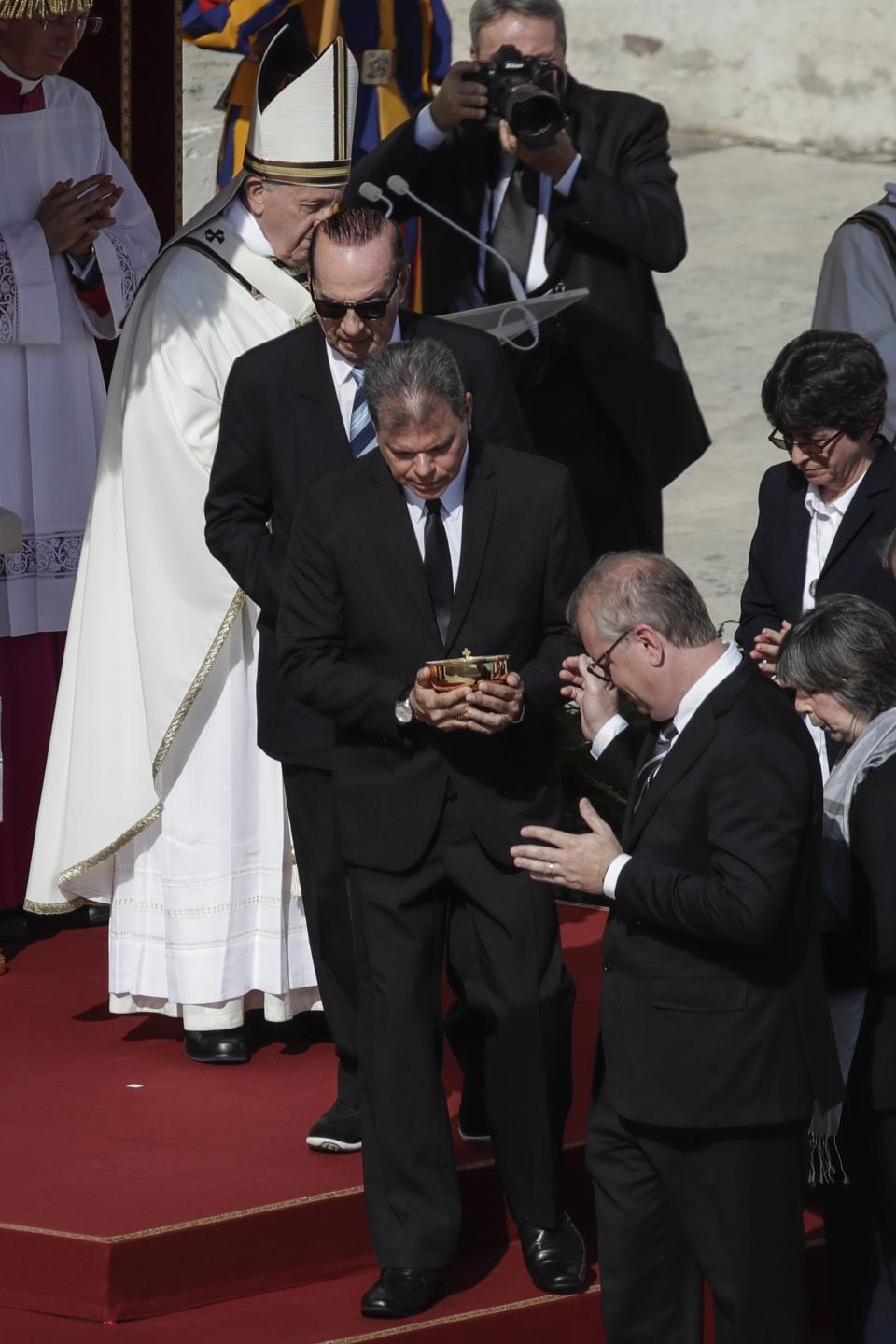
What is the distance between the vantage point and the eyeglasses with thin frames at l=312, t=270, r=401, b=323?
4090 mm

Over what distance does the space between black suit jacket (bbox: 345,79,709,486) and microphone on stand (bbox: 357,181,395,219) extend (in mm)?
78

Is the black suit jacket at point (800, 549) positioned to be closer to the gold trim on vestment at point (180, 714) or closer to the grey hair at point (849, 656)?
the grey hair at point (849, 656)

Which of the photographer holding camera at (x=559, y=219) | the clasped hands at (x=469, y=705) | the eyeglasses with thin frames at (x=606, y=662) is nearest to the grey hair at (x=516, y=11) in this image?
the photographer holding camera at (x=559, y=219)

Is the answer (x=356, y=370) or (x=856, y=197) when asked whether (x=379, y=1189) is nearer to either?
(x=356, y=370)

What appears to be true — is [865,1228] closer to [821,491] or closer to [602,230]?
[821,491]

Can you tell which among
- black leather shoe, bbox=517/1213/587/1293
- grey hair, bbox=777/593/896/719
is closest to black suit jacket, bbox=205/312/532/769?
grey hair, bbox=777/593/896/719

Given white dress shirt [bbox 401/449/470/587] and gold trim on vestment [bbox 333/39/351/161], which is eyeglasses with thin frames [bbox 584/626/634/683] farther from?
gold trim on vestment [bbox 333/39/351/161]

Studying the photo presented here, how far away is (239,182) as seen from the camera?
4.80m

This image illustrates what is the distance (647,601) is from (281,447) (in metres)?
1.14

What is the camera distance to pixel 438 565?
13.0 feet

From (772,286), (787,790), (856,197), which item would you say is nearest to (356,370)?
(787,790)

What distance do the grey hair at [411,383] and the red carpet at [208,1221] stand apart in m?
1.49

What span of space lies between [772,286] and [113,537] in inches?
381

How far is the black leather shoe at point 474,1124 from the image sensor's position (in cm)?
449
